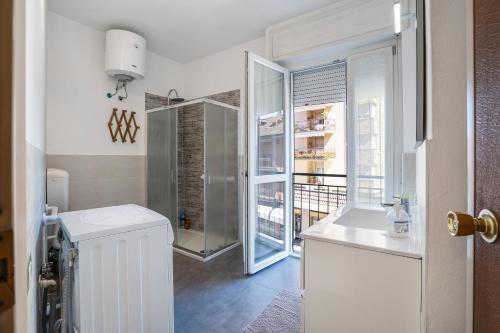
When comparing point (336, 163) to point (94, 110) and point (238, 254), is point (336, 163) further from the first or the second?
point (94, 110)

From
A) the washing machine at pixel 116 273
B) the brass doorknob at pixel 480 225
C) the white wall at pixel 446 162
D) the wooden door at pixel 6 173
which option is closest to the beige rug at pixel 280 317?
the washing machine at pixel 116 273

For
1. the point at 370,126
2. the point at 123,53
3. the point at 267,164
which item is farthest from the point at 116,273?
the point at 123,53

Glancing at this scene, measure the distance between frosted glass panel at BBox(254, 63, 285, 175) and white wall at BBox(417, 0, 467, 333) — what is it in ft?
5.80

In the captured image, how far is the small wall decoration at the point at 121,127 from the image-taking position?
115 inches

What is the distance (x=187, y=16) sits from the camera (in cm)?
251

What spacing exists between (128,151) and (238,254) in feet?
6.26

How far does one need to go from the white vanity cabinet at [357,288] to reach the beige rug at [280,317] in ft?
1.77

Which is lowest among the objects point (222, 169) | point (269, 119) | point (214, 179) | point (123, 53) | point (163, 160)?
point (214, 179)

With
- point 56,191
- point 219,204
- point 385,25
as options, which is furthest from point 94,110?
point 385,25

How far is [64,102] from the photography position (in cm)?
254

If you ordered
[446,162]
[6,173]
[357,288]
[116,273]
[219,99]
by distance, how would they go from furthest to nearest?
[219,99]
[116,273]
[357,288]
[446,162]
[6,173]

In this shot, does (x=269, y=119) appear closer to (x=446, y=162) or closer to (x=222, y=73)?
(x=222, y=73)

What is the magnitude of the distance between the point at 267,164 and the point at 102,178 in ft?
6.35

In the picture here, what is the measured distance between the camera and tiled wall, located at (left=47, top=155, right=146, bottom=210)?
102 inches
